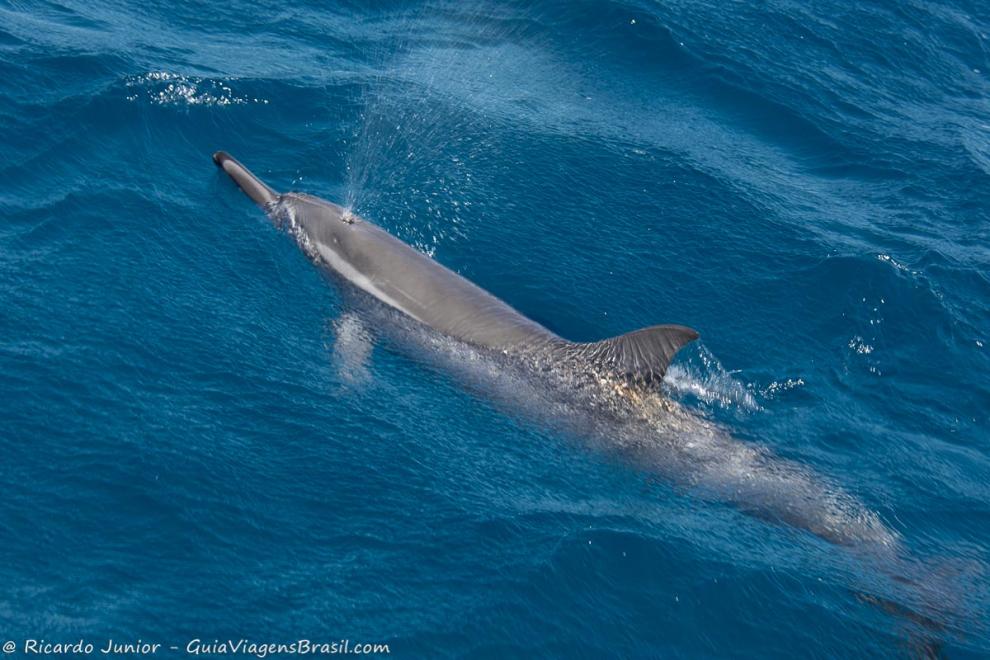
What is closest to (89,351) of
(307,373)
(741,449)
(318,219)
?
(307,373)

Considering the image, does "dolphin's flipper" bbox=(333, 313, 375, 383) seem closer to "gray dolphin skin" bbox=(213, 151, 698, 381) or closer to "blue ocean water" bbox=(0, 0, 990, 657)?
"blue ocean water" bbox=(0, 0, 990, 657)

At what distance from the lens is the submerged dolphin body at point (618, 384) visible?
13.1m

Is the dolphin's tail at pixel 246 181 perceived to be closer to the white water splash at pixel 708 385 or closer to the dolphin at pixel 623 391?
the dolphin at pixel 623 391

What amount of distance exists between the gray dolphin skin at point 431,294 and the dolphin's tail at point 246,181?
0.02 meters

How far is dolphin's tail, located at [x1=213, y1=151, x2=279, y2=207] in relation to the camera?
18219mm

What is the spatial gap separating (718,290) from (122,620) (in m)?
10.6

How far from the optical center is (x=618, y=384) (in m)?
14.4

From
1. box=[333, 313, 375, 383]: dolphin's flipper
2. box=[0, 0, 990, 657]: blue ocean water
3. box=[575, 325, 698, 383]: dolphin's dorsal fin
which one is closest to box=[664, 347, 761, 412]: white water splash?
box=[0, 0, 990, 657]: blue ocean water

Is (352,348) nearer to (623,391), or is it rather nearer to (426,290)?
(426,290)

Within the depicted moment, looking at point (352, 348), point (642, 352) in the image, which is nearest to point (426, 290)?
point (352, 348)

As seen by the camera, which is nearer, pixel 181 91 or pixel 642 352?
pixel 642 352

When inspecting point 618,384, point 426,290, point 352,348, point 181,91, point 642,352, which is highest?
point 642,352

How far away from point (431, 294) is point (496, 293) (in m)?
1.25

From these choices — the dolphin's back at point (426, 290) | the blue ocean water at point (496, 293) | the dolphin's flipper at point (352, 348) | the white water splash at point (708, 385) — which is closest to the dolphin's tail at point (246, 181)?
the blue ocean water at point (496, 293)
